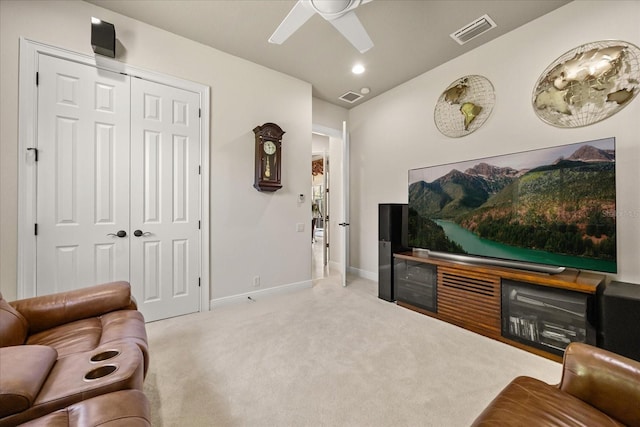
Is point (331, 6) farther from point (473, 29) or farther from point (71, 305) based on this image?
point (71, 305)

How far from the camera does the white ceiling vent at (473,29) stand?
2615 mm

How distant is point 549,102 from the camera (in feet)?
8.30

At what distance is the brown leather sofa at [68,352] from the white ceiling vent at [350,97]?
3.94 meters

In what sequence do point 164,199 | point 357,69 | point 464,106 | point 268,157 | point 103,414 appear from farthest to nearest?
point 357,69
point 268,157
point 464,106
point 164,199
point 103,414

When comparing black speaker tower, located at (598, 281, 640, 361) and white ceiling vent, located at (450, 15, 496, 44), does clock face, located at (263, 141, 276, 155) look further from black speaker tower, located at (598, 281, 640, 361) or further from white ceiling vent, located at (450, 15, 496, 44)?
black speaker tower, located at (598, 281, 640, 361)

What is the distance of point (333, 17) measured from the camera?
1.94 metres

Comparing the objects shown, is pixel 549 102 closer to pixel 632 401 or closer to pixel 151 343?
pixel 632 401

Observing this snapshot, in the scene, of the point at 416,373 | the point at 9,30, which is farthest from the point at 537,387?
the point at 9,30

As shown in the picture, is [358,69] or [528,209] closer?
[528,209]

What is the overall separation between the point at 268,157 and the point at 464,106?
8.27 feet

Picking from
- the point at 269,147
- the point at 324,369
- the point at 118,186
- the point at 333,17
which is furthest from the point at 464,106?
the point at 118,186

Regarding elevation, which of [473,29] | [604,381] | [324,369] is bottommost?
[324,369]

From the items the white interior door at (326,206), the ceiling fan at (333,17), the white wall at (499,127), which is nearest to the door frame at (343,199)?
the white interior door at (326,206)

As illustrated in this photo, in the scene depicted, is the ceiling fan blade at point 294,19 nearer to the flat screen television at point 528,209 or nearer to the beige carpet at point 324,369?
the flat screen television at point 528,209
